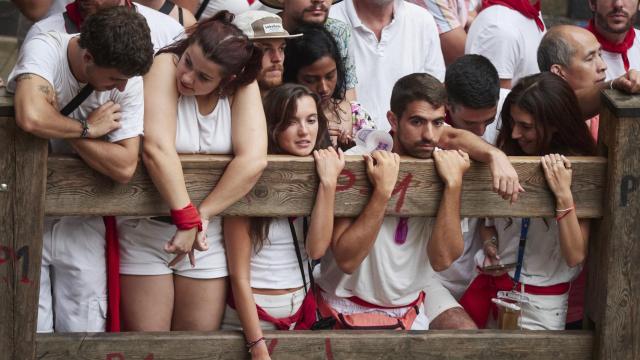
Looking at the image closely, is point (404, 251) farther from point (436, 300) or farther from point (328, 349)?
point (328, 349)

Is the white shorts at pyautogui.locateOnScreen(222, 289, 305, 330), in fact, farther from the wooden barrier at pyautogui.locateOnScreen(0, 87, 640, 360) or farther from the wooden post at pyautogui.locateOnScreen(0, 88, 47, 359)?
the wooden post at pyautogui.locateOnScreen(0, 88, 47, 359)

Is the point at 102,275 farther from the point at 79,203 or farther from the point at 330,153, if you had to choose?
the point at 330,153

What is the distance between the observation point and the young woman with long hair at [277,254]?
169 inches

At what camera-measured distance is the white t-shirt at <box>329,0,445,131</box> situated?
5.79 metres

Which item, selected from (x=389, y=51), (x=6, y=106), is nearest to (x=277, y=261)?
(x=6, y=106)

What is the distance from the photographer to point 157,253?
4.33 metres

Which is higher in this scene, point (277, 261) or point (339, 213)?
point (339, 213)

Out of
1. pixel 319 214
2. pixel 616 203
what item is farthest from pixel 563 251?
pixel 319 214

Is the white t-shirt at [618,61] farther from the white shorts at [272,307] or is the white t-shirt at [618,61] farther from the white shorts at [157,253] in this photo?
the white shorts at [157,253]

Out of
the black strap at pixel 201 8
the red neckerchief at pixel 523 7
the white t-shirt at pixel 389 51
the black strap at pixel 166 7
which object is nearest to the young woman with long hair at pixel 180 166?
the black strap at pixel 166 7

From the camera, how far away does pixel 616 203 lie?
4289mm

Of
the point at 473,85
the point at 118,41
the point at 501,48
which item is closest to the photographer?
the point at 118,41

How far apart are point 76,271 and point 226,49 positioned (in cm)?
101

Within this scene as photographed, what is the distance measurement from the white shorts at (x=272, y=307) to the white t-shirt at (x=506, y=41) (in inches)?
88.8
